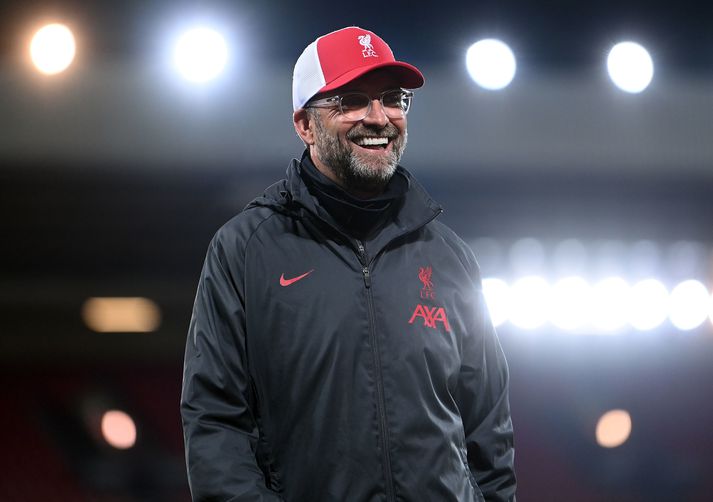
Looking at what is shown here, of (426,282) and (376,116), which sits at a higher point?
(376,116)

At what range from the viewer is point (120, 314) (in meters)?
4.03

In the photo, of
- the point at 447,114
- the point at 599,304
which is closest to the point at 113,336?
the point at 447,114

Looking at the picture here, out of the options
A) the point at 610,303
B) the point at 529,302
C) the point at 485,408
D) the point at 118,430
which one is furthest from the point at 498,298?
the point at 485,408

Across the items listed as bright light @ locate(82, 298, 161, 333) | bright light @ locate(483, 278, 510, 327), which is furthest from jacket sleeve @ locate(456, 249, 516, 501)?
bright light @ locate(82, 298, 161, 333)

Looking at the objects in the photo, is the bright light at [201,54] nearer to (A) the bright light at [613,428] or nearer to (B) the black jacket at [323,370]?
(B) the black jacket at [323,370]

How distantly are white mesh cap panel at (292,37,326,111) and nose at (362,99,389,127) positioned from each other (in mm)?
74

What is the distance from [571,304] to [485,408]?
3.10 meters

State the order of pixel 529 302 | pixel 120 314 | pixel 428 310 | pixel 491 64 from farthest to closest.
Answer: pixel 529 302, pixel 120 314, pixel 491 64, pixel 428 310

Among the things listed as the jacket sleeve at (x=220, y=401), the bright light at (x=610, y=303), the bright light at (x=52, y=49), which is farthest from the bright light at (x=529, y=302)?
the jacket sleeve at (x=220, y=401)

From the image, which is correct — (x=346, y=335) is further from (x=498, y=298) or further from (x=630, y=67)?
(x=498, y=298)

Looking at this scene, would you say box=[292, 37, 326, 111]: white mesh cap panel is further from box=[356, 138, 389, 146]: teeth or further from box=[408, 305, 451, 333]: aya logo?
box=[408, 305, 451, 333]: aya logo

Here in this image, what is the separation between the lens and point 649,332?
4414 mm

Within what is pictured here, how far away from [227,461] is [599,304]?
3.44 m

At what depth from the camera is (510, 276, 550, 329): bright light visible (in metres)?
4.12
